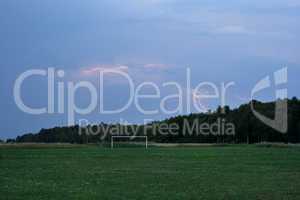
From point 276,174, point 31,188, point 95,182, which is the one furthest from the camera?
point 276,174

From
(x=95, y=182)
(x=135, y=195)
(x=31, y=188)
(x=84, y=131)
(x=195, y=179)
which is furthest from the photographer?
(x=84, y=131)

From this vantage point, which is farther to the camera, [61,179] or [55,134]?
[55,134]

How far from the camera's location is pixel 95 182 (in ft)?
62.3

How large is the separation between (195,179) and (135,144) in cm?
4784

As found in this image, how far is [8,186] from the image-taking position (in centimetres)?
1747

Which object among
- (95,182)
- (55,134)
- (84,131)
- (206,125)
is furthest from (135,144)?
(95,182)

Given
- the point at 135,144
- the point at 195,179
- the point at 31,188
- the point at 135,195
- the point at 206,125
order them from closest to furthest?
the point at 135,195 → the point at 31,188 → the point at 195,179 → the point at 135,144 → the point at 206,125

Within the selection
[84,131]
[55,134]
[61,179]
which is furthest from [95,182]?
[55,134]

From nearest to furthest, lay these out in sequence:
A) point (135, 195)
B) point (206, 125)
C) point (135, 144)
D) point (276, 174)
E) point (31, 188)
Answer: point (135, 195) → point (31, 188) → point (276, 174) → point (135, 144) → point (206, 125)

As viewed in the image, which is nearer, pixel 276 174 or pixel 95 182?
pixel 95 182

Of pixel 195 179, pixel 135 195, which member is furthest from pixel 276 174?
pixel 135 195

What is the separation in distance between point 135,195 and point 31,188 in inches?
131

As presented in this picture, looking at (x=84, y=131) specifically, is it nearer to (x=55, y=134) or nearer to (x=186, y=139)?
(x=55, y=134)

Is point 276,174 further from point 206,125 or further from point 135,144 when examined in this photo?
point 206,125
